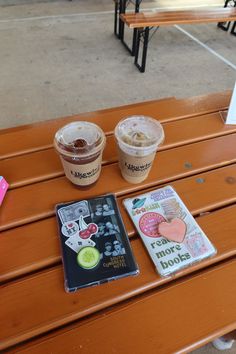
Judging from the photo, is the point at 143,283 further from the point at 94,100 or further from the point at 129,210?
the point at 94,100

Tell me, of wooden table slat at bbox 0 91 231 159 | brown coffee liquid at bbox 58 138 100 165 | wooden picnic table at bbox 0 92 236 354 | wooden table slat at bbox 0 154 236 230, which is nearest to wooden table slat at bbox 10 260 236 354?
wooden picnic table at bbox 0 92 236 354

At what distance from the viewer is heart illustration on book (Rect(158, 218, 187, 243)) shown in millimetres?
616

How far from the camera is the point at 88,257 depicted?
1.88 ft

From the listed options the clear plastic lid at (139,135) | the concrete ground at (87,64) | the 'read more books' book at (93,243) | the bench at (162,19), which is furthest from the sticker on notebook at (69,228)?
the bench at (162,19)

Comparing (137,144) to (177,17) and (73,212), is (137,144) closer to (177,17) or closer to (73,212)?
(73,212)

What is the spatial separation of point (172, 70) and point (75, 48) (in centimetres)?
103

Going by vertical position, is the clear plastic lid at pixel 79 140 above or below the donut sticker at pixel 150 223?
above

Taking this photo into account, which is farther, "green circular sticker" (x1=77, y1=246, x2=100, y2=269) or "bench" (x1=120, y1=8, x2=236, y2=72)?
"bench" (x1=120, y1=8, x2=236, y2=72)

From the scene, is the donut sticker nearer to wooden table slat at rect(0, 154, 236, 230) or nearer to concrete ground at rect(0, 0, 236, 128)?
wooden table slat at rect(0, 154, 236, 230)

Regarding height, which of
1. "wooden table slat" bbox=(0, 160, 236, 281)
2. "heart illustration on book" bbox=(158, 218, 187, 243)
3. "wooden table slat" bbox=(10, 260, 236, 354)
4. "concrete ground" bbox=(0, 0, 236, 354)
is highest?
"heart illustration on book" bbox=(158, 218, 187, 243)

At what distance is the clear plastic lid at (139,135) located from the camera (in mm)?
633

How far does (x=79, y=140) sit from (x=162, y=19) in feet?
6.99

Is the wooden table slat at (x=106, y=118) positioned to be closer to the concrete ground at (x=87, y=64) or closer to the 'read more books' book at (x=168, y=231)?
the 'read more books' book at (x=168, y=231)

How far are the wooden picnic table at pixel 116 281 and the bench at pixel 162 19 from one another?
1.73 m
